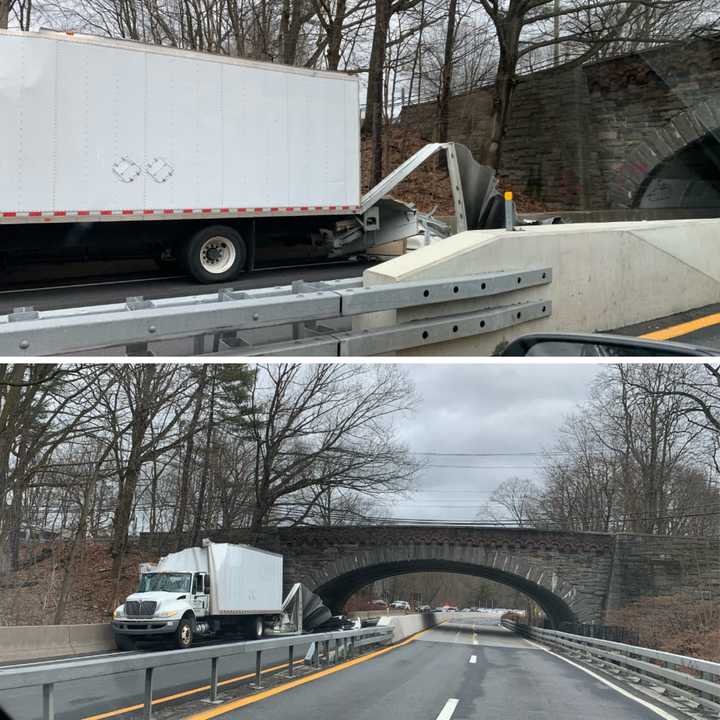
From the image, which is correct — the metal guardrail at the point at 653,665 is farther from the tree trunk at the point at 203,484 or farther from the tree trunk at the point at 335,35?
the tree trunk at the point at 335,35

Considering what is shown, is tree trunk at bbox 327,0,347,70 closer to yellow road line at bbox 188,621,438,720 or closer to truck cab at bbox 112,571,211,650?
yellow road line at bbox 188,621,438,720

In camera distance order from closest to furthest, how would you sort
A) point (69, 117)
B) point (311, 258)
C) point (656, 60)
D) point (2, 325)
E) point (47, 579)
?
point (47, 579), point (2, 325), point (69, 117), point (311, 258), point (656, 60)

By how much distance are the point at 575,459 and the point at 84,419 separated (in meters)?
1.57

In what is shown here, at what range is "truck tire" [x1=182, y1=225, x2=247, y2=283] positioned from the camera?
43.2ft

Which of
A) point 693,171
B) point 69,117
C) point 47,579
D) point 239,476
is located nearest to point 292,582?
point 239,476

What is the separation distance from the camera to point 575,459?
270 centimetres

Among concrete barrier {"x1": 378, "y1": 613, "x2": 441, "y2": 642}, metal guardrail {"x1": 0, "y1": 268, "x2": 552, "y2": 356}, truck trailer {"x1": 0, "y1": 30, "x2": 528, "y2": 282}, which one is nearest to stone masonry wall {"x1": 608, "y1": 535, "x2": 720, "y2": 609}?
concrete barrier {"x1": 378, "y1": 613, "x2": 441, "y2": 642}

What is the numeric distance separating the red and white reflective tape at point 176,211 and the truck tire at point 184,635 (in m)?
9.84

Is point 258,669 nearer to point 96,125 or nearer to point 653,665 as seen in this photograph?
point 653,665

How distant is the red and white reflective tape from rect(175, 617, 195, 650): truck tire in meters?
9.84

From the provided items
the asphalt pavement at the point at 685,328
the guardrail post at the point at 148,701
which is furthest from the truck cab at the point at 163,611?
the asphalt pavement at the point at 685,328

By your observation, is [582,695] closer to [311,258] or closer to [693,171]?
[311,258]

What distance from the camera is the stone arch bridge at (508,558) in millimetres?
2738

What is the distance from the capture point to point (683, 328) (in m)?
8.96
